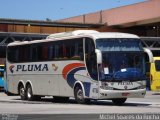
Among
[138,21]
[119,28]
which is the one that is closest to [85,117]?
[138,21]

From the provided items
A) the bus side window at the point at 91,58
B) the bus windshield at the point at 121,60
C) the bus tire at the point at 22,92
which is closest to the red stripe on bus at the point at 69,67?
the bus side window at the point at 91,58

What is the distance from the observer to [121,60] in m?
23.6

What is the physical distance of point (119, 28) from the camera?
2896 inches

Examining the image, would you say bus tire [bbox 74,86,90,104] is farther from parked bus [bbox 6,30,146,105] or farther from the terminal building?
the terminal building

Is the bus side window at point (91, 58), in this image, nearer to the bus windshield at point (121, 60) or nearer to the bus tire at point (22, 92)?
the bus windshield at point (121, 60)

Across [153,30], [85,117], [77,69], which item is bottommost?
[85,117]

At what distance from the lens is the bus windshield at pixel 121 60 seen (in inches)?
918

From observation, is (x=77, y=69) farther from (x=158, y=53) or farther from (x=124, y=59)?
(x=158, y=53)

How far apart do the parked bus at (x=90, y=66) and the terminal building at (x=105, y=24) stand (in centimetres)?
3056

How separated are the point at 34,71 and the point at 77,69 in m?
4.57

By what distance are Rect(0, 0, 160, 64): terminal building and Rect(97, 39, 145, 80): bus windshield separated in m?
34.7

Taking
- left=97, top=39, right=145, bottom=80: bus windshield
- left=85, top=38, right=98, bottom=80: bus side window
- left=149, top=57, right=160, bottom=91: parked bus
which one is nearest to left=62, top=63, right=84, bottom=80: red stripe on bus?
left=85, top=38, right=98, bottom=80: bus side window

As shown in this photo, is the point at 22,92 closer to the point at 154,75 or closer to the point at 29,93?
the point at 29,93

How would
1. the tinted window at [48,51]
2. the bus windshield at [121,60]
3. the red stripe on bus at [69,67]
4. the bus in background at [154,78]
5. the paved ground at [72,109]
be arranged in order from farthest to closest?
the bus in background at [154,78] → the tinted window at [48,51] → the red stripe on bus at [69,67] → the bus windshield at [121,60] → the paved ground at [72,109]
